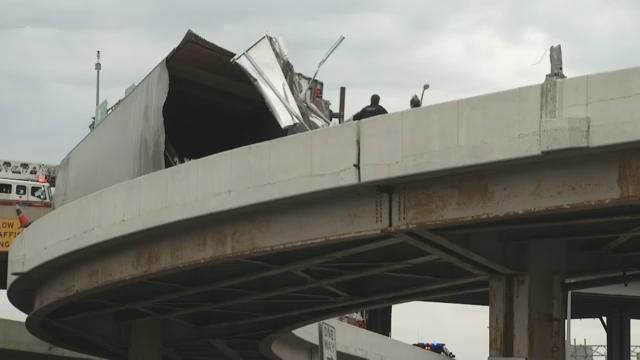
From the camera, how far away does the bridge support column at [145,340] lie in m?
34.7

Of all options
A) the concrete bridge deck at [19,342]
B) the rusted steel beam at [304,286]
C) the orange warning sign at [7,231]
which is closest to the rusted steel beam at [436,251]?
the rusted steel beam at [304,286]

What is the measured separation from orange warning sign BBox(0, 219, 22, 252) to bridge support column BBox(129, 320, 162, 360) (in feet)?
77.3

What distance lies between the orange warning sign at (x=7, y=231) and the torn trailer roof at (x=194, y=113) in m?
27.8

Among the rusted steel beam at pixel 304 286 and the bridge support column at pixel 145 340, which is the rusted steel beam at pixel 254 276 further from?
the bridge support column at pixel 145 340

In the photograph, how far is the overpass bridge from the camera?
1577cm

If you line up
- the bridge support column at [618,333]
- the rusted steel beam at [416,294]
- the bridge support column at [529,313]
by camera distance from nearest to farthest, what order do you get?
1. the bridge support column at [529,313]
2. the rusted steel beam at [416,294]
3. the bridge support column at [618,333]

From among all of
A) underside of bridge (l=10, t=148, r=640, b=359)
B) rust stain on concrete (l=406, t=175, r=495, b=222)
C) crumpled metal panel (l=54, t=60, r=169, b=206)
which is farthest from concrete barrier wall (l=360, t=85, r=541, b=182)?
crumpled metal panel (l=54, t=60, r=169, b=206)

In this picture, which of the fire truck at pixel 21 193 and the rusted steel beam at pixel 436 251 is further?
the fire truck at pixel 21 193

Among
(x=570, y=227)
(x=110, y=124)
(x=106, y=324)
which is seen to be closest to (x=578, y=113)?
(x=570, y=227)

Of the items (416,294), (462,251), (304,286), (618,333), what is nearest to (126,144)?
(304,286)

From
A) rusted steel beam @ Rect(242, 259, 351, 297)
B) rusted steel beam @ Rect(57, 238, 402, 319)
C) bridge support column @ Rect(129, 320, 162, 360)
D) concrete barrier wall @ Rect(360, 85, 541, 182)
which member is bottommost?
bridge support column @ Rect(129, 320, 162, 360)

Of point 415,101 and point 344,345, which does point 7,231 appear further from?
point 415,101

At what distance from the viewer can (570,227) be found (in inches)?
778

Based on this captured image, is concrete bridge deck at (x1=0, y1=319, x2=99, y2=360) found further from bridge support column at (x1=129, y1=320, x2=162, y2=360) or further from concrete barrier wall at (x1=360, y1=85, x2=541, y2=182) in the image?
concrete barrier wall at (x1=360, y1=85, x2=541, y2=182)
